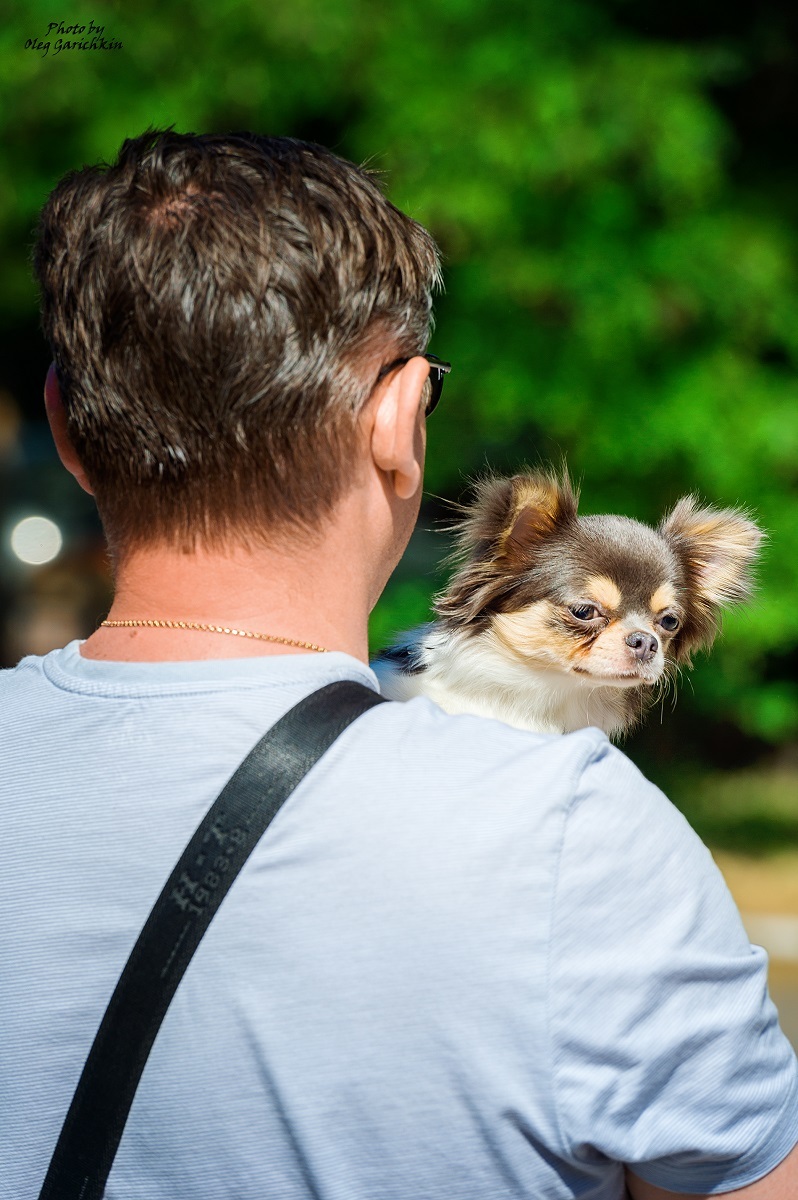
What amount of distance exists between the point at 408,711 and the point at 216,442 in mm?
335

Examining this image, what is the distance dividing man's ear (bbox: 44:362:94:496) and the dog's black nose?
178 centimetres

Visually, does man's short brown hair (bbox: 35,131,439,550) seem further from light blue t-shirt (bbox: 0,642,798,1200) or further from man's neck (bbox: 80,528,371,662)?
A: light blue t-shirt (bbox: 0,642,798,1200)

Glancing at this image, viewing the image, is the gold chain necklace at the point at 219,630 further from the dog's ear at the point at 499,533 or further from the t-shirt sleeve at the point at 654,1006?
the dog's ear at the point at 499,533

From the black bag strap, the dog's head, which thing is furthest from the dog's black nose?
the black bag strap

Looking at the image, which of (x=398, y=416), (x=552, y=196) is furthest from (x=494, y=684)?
(x=552, y=196)

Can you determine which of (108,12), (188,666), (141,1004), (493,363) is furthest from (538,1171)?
(108,12)

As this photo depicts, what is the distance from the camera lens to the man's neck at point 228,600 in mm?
1258

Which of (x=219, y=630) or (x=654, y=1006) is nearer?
(x=654, y=1006)

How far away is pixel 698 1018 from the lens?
1103mm

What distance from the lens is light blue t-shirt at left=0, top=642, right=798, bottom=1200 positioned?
42.0 inches

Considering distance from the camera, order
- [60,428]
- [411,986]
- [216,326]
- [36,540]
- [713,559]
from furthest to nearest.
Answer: [36,540] → [713,559] → [60,428] → [216,326] → [411,986]

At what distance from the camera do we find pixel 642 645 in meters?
2.95

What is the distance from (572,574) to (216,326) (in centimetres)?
205

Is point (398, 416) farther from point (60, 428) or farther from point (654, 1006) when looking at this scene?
point (654, 1006)
